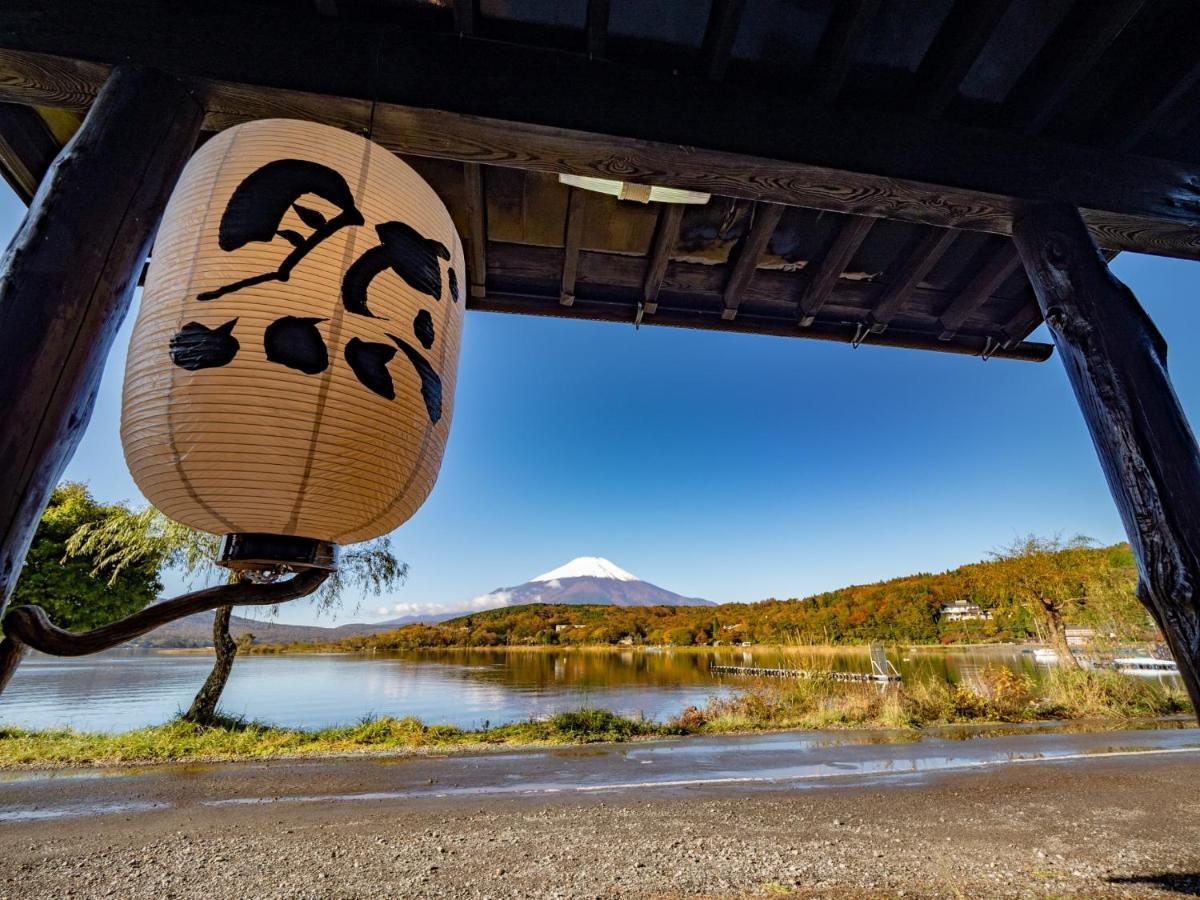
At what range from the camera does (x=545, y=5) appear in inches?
63.6

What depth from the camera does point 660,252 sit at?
2121mm

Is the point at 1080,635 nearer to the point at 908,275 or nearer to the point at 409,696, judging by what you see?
the point at 908,275

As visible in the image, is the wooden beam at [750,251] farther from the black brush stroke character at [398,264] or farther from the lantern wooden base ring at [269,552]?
the lantern wooden base ring at [269,552]

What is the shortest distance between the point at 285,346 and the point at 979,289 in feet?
8.94

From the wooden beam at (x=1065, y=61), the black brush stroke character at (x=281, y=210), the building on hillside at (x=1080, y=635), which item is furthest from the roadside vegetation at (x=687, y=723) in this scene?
the wooden beam at (x=1065, y=61)

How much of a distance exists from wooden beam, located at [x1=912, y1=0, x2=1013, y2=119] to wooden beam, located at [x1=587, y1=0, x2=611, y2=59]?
41.9 inches

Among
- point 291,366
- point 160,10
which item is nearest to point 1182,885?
point 291,366

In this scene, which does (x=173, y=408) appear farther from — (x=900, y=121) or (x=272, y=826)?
(x=272, y=826)

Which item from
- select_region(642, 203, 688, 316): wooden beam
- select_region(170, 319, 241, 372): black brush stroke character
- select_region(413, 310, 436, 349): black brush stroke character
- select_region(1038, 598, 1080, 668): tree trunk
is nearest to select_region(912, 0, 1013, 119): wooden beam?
select_region(642, 203, 688, 316): wooden beam

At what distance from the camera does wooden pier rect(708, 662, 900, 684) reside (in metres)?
10.6

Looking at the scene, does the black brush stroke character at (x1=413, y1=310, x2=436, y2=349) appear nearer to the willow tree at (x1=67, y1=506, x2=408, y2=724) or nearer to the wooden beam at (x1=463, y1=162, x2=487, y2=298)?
the wooden beam at (x1=463, y1=162, x2=487, y2=298)

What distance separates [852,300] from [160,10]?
105 inches

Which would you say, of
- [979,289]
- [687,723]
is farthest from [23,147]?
[687,723]

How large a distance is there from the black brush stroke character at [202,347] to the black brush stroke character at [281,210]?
81 mm
